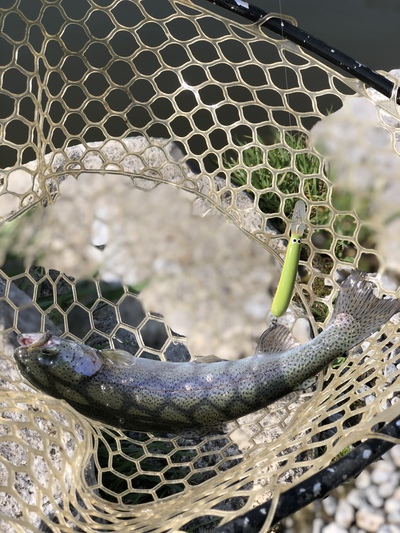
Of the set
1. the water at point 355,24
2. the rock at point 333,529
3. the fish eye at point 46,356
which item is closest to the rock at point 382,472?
the rock at point 333,529

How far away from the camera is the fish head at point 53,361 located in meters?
2.31

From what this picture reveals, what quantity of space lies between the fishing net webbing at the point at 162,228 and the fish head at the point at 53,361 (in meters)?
0.17

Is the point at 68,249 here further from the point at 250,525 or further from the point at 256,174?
the point at 250,525

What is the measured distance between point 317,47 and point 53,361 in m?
1.40

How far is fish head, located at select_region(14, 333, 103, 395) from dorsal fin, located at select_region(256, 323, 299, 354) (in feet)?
1.83

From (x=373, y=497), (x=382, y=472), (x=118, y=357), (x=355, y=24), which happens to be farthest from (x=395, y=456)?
(x=355, y=24)

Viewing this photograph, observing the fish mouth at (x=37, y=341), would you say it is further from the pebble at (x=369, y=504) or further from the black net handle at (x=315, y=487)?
the pebble at (x=369, y=504)

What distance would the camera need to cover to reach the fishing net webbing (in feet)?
8.09

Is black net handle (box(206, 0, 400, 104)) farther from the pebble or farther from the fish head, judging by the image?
the pebble

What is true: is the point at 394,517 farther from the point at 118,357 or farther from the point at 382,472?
the point at 118,357

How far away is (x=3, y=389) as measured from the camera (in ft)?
8.78

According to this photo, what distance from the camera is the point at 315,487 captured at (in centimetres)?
176

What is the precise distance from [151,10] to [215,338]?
222 cm

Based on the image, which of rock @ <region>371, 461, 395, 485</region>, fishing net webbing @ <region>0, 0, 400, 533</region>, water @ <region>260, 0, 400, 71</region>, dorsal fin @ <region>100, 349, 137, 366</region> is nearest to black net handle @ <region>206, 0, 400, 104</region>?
fishing net webbing @ <region>0, 0, 400, 533</region>
